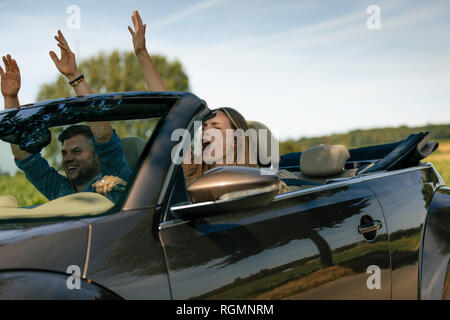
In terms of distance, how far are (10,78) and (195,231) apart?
7.29 ft

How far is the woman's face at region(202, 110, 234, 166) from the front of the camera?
8.93 ft

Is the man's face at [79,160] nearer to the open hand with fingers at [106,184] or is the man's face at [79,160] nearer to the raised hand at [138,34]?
the open hand with fingers at [106,184]

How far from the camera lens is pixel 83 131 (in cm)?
222

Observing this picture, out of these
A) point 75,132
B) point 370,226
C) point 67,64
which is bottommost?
point 370,226

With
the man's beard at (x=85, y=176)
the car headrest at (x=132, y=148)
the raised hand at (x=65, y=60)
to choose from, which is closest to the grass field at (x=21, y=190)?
the man's beard at (x=85, y=176)

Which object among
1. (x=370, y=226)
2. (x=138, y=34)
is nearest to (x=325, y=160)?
(x=370, y=226)

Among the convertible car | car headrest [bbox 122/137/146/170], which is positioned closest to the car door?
the convertible car

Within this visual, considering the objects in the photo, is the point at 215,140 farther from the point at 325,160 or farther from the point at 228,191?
the point at 228,191

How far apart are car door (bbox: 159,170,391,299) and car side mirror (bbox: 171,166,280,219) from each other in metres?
0.03

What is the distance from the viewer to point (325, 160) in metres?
3.24

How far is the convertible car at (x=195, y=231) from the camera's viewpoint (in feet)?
4.96

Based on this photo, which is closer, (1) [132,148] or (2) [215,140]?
(1) [132,148]

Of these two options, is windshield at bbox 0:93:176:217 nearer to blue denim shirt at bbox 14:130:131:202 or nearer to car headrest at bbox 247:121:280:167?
blue denim shirt at bbox 14:130:131:202
